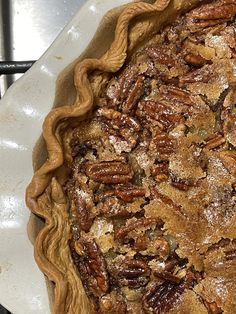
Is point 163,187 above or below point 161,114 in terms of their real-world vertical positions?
below

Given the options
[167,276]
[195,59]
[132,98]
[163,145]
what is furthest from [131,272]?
[195,59]

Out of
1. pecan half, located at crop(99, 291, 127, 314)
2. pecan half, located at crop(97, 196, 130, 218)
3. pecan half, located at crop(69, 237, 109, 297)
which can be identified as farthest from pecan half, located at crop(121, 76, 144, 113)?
pecan half, located at crop(99, 291, 127, 314)

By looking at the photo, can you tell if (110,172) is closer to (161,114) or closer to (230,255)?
(161,114)

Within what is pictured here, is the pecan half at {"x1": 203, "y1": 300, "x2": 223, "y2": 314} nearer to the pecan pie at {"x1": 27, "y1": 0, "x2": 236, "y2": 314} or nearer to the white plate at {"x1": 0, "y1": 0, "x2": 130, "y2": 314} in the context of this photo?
the pecan pie at {"x1": 27, "y1": 0, "x2": 236, "y2": 314}

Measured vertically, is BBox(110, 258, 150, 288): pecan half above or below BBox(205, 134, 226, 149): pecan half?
below

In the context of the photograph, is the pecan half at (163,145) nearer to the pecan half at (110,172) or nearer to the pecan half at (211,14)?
the pecan half at (110,172)

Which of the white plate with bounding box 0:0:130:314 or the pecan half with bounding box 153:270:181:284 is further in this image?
the white plate with bounding box 0:0:130:314

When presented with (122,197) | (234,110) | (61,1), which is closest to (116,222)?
(122,197)
